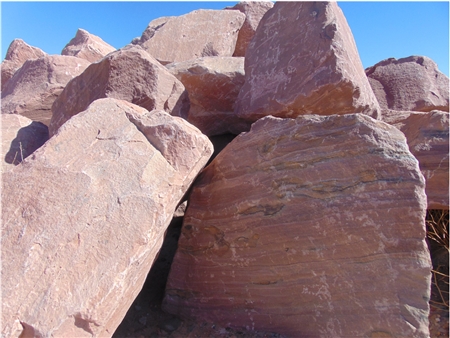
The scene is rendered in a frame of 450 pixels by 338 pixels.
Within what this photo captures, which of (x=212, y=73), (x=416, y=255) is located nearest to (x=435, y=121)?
(x=416, y=255)

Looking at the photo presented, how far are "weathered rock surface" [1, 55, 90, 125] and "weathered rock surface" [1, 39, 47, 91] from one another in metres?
1.49

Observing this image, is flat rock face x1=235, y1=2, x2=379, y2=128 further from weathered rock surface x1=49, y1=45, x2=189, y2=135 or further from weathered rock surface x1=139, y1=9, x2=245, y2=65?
weathered rock surface x1=139, y1=9, x2=245, y2=65

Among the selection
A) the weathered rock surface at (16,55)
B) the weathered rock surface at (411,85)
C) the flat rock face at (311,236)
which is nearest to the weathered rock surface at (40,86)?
the weathered rock surface at (16,55)

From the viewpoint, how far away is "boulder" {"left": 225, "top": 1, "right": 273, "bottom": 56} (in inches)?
173

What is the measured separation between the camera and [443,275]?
2307 millimetres

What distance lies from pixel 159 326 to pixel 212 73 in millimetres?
1878

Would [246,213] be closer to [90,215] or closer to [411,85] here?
[90,215]

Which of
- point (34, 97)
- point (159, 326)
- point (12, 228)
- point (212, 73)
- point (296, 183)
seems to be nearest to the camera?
point (12, 228)

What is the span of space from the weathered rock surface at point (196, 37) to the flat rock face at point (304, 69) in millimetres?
1180

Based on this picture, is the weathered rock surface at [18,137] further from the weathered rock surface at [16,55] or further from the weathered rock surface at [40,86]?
the weathered rock surface at [16,55]

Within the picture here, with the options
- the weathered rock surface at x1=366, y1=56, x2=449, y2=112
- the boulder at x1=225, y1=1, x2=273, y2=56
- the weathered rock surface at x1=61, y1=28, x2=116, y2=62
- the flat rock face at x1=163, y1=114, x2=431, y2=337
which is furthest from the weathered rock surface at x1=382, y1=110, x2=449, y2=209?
the weathered rock surface at x1=61, y1=28, x2=116, y2=62

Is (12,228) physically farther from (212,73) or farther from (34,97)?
(34,97)

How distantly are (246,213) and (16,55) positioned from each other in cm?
491

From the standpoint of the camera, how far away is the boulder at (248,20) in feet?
14.4
